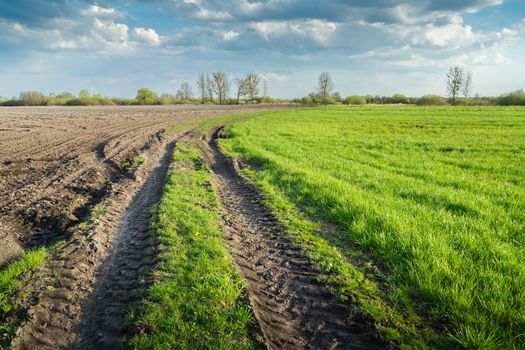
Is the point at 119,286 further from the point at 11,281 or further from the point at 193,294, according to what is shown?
the point at 11,281

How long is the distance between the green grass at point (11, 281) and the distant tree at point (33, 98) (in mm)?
84766

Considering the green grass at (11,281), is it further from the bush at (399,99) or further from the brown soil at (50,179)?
the bush at (399,99)

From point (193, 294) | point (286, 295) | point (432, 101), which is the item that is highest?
point (432, 101)

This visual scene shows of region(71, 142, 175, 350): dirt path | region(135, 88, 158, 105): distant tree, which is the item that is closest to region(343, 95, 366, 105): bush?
region(135, 88, 158, 105): distant tree

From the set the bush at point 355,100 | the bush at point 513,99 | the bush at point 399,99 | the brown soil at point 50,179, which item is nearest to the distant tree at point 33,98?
the brown soil at point 50,179

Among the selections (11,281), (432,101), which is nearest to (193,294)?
(11,281)

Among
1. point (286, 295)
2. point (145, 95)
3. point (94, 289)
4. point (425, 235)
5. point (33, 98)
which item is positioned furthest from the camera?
point (145, 95)

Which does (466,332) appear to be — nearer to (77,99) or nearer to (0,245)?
(0,245)

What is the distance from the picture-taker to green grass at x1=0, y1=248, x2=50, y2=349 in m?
3.72

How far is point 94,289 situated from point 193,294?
1.51m

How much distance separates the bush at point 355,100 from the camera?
304ft

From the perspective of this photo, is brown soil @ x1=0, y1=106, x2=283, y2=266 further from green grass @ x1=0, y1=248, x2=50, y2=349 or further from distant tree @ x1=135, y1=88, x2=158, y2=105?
distant tree @ x1=135, y1=88, x2=158, y2=105

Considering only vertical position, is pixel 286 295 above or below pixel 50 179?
below

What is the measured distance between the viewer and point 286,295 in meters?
4.54
